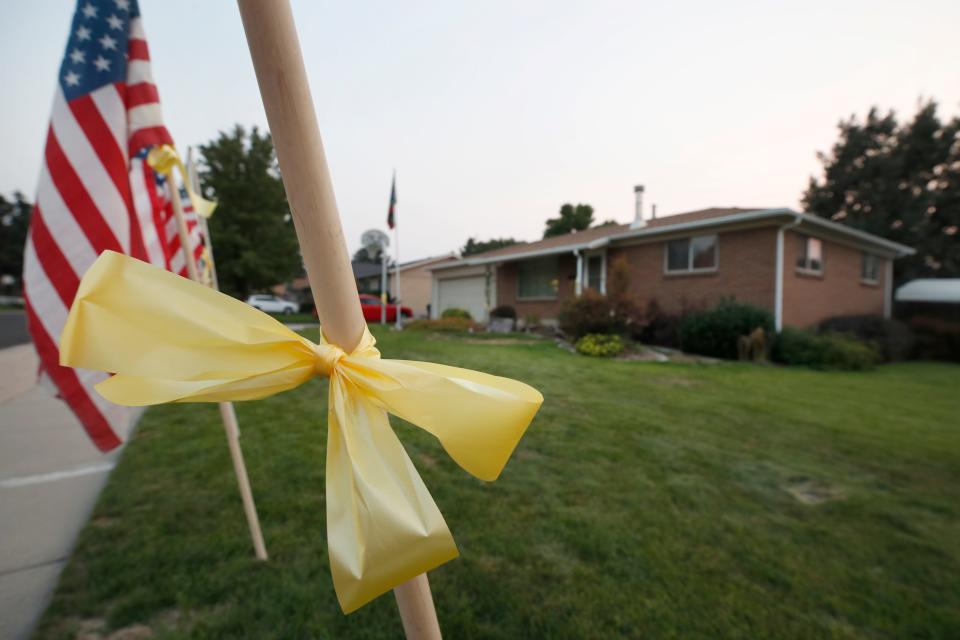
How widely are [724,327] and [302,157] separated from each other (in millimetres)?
11642

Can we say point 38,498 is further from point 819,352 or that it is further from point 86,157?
point 819,352

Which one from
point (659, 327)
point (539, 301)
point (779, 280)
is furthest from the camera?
point (539, 301)

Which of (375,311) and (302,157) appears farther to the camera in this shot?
→ (375,311)

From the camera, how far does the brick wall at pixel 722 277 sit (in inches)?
460

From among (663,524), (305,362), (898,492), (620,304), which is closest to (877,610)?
(663,524)

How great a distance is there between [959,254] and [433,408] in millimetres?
37543

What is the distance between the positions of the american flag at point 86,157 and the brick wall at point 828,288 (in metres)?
13.7

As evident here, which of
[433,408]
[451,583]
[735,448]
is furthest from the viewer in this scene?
[735,448]

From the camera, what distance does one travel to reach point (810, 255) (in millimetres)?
12805

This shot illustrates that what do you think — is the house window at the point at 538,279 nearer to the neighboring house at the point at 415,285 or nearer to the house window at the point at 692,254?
the house window at the point at 692,254

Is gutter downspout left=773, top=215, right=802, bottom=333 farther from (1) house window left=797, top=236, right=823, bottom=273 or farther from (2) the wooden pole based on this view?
(2) the wooden pole

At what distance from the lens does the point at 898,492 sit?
120 inches

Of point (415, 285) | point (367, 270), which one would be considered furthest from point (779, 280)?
point (367, 270)

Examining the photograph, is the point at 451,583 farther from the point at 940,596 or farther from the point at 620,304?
the point at 620,304
